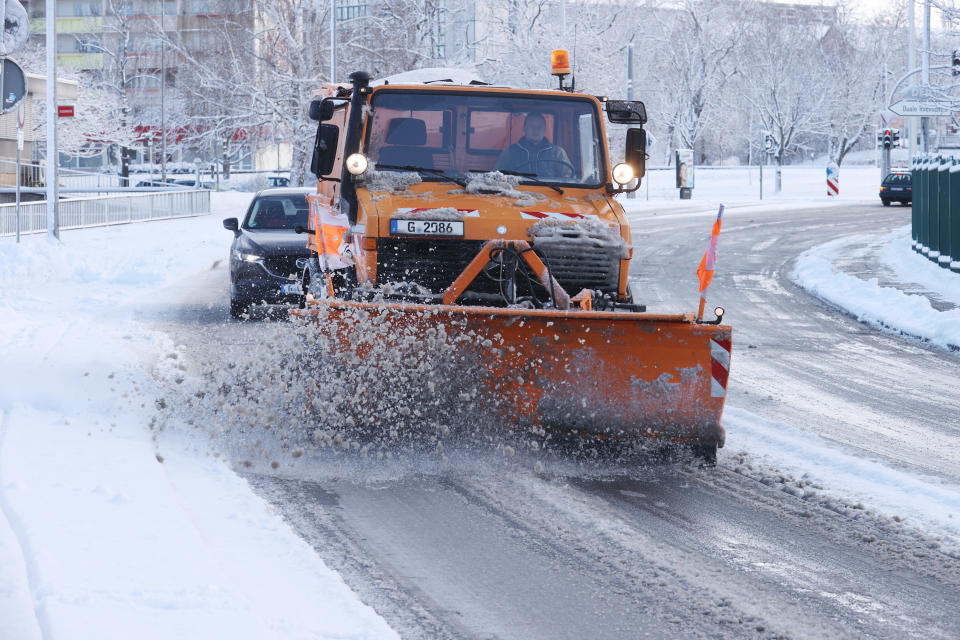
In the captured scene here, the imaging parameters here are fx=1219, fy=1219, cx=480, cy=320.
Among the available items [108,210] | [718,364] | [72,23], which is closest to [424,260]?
[718,364]

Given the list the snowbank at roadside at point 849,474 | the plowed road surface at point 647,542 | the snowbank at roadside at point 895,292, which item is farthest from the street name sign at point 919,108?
the snowbank at roadside at point 849,474

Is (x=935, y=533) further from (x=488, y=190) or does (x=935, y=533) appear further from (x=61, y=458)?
(x=61, y=458)

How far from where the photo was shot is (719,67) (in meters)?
69.8

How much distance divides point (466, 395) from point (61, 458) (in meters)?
2.15

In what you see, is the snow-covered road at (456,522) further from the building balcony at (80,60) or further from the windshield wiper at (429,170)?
the building balcony at (80,60)

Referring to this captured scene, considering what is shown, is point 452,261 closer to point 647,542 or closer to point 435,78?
point 435,78

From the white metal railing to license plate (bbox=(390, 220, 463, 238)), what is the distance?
63.5 ft

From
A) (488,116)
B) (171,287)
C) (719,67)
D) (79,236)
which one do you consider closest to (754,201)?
(719,67)

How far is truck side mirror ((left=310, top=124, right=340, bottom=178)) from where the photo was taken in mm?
7934

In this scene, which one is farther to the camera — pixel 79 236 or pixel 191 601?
pixel 79 236

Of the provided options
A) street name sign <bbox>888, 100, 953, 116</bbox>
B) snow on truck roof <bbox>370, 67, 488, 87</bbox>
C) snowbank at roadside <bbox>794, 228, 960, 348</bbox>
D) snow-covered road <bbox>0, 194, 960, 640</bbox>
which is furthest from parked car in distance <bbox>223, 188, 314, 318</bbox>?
street name sign <bbox>888, 100, 953, 116</bbox>

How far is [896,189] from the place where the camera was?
41938mm

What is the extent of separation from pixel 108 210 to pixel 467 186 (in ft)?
82.5

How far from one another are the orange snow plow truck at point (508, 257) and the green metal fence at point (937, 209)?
37.9ft
